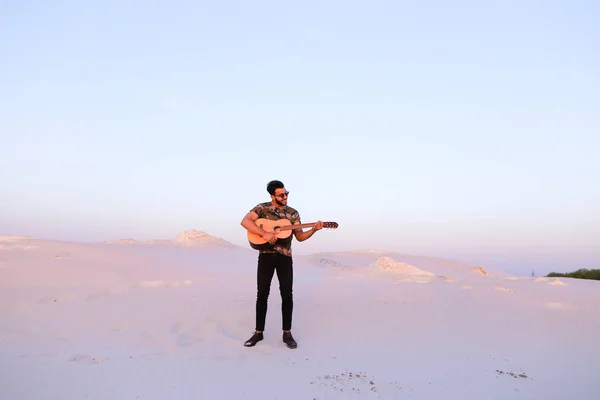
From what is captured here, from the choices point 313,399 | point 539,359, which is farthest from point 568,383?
point 313,399

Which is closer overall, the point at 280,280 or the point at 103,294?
the point at 280,280

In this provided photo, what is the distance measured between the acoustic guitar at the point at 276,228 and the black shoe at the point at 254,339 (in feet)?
4.04

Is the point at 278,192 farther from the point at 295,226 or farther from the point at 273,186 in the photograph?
the point at 295,226

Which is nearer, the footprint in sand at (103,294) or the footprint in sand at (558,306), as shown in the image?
the footprint in sand at (103,294)

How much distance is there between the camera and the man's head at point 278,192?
23.1 ft

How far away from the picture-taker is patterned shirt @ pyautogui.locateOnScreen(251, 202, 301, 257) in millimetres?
6984

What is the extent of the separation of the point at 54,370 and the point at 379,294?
6448 mm

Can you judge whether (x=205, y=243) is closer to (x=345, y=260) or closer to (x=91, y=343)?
(x=345, y=260)

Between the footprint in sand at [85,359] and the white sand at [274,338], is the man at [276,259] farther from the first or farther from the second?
the footprint in sand at [85,359]

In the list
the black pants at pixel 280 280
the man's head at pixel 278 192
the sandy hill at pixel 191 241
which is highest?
the man's head at pixel 278 192

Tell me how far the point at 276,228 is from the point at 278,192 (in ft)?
1.72

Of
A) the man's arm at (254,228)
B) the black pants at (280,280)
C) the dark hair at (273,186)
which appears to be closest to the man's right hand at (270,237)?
the man's arm at (254,228)

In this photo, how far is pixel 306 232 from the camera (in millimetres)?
7164

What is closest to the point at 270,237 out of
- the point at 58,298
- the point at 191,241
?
the point at 58,298
